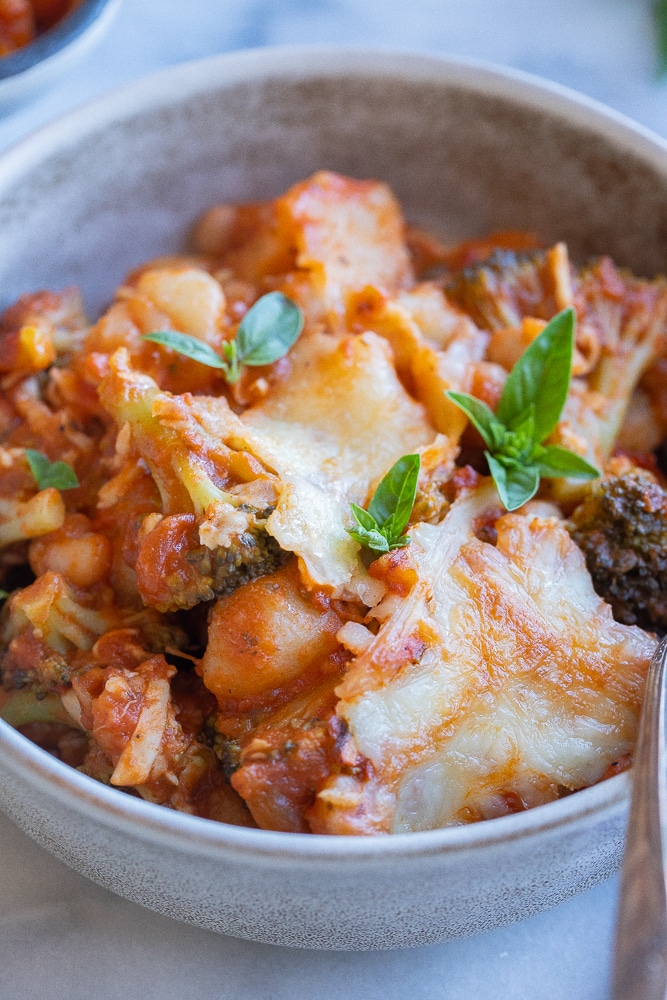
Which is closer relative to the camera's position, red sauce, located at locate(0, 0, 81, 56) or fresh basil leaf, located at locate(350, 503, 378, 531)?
fresh basil leaf, located at locate(350, 503, 378, 531)

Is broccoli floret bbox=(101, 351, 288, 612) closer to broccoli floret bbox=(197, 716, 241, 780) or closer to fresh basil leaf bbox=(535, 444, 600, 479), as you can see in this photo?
broccoli floret bbox=(197, 716, 241, 780)

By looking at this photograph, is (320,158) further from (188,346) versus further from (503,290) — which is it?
(188,346)

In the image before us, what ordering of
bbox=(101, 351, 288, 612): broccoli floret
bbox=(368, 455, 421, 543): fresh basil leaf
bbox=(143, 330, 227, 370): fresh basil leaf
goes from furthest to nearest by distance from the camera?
1. bbox=(143, 330, 227, 370): fresh basil leaf
2. bbox=(368, 455, 421, 543): fresh basil leaf
3. bbox=(101, 351, 288, 612): broccoli floret

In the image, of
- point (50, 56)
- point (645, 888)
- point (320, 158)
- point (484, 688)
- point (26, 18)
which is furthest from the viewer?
point (26, 18)

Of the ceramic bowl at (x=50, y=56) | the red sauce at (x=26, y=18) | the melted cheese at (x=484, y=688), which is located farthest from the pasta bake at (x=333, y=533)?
the red sauce at (x=26, y=18)

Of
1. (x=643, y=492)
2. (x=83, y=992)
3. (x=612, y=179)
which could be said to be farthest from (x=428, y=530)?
(x=612, y=179)

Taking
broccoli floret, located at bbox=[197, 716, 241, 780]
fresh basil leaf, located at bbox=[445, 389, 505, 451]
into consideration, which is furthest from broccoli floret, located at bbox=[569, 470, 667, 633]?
broccoli floret, located at bbox=[197, 716, 241, 780]

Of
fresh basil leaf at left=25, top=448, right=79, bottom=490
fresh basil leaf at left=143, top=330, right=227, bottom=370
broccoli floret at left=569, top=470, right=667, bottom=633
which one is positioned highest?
fresh basil leaf at left=143, top=330, right=227, bottom=370

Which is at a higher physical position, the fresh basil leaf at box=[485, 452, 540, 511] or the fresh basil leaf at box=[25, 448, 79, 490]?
the fresh basil leaf at box=[25, 448, 79, 490]

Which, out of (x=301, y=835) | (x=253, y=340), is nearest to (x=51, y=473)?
(x=253, y=340)
